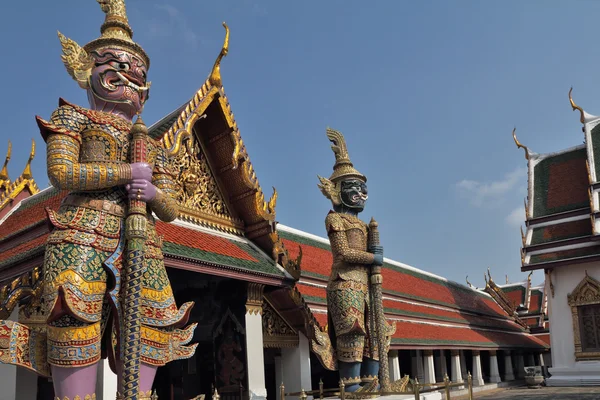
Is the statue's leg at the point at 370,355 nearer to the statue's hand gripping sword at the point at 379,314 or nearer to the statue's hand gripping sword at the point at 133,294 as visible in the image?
the statue's hand gripping sword at the point at 379,314

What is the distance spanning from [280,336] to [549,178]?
1607 cm

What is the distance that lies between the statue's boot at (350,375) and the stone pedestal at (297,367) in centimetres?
113

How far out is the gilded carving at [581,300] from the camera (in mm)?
17469

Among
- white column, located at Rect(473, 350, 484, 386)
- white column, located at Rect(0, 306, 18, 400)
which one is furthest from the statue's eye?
white column, located at Rect(473, 350, 484, 386)

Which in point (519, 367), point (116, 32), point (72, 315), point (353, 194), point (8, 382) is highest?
point (116, 32)

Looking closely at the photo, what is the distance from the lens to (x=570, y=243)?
59.7 ft

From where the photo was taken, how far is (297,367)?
877 centimetres

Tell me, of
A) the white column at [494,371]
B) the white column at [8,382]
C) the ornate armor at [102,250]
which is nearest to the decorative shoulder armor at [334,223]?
the ornate armor at [102,250]

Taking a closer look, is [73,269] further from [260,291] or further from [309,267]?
[309,267]

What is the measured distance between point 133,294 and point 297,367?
498 cm

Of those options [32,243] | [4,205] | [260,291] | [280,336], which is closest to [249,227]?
[260,291]

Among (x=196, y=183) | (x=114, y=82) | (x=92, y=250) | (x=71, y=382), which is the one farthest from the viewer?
(x=196, y=183)

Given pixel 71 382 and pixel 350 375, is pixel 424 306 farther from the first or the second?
pixel 71 382

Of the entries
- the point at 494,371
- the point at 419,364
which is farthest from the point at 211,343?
the point at 494,371
